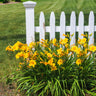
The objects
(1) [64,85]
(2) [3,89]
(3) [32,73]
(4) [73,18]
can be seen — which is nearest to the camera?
(1) [64,85]

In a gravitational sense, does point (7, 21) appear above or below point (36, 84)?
above

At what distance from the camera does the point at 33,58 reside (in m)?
3.44

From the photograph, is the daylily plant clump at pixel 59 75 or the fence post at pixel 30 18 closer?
the daylily plant clump at pixel 59 75

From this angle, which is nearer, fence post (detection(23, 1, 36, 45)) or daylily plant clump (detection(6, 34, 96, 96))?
daylily plant clump (detection(6, 34, 96, 96))

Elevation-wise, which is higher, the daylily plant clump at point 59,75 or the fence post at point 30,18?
the fence post at point 30,18

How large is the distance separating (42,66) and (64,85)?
1.56ft

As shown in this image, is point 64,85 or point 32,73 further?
point 32,73

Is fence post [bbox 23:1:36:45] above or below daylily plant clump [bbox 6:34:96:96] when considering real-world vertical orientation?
above

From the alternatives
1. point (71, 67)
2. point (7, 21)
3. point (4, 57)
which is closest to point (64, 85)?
point (71, 67)

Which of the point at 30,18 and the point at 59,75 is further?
the point at 30,18

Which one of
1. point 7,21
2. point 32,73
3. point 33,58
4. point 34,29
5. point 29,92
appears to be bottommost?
point 29,92

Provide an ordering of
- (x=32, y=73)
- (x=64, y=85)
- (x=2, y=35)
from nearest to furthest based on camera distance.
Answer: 1. (x=64, y=85)
2. (x=32, y=73)
3. (x=2, y=35)

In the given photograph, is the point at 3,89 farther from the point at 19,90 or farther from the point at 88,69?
the point at 88,69

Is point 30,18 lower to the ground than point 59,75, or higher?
higher
